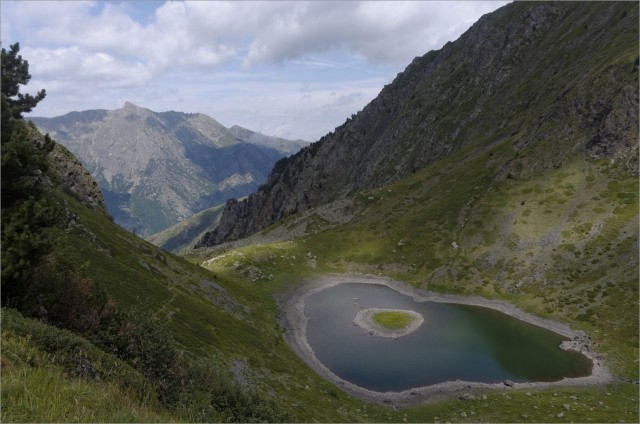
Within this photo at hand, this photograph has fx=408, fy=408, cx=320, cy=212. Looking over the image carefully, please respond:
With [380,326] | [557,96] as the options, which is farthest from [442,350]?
[557,96]

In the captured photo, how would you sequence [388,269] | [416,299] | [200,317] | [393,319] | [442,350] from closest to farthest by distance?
1. [200,317]
2. [442,350]
3. [393,319]
4. [416,299]
5. [388,269]

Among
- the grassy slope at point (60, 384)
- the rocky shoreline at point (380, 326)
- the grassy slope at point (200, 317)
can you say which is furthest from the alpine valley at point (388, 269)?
the rocky shoreline at point (380, 326)

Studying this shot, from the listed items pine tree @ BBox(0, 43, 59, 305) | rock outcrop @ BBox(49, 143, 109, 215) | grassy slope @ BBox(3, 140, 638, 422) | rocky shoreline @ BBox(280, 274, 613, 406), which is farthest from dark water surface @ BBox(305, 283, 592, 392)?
rock outcrop @ BBox(49, 143, 109, 215)

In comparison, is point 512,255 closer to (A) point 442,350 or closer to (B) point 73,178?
(A) point 442,350

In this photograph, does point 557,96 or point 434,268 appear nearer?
point 434,268

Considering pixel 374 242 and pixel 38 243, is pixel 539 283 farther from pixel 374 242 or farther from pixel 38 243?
pixel 38 243

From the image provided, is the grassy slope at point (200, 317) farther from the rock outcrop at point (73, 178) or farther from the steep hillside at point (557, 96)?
the steep hillside at point (557, 96)
